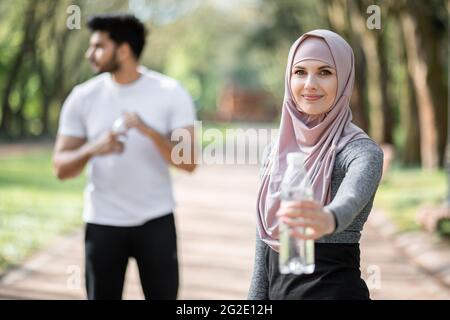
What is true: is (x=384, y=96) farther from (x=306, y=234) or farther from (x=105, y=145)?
(x=306, y=234)

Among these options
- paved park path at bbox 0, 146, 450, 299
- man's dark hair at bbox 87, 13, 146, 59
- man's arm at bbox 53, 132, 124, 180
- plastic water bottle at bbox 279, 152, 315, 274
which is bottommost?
paved park path at bbox 0, 146, 450, 299

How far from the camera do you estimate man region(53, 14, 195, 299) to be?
4.45 m

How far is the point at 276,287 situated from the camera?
2.91 m

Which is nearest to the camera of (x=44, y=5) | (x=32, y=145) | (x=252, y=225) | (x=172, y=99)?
(x=172, y=99)

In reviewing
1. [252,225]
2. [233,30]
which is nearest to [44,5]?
[252,225]

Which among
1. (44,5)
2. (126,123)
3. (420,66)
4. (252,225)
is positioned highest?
(44,5)

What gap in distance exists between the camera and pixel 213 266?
9430 millimetres

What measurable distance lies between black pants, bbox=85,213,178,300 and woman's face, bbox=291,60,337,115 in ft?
6.04

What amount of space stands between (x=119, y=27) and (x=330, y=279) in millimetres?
→ 2455

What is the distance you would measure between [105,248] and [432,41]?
16.1 m

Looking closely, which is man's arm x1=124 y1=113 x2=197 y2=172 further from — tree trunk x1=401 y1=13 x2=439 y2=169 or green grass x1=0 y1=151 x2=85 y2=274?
tree trunk x1=401 y1=13 x2=439 y2=169

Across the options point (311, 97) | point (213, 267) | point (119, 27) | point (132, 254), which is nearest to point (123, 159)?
point (132, 254)

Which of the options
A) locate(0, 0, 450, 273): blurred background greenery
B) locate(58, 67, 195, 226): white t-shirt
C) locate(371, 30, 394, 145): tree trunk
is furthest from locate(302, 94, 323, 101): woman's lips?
locate(371, 30, 394, 145): tree trunk
